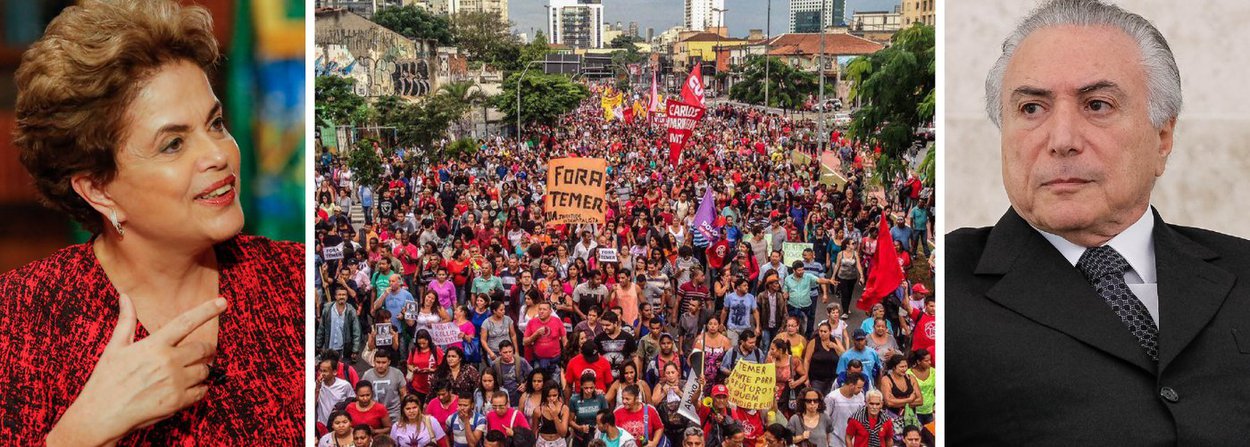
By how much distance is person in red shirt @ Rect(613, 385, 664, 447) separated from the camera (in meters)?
4.43

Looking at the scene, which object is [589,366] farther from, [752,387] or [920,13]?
[920,13]

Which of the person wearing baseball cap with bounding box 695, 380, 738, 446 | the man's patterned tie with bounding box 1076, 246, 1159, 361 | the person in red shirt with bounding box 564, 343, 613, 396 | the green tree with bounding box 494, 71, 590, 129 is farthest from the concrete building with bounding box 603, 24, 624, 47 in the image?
the man's patterned tie with bounding box 1076, 246, 1159, 361

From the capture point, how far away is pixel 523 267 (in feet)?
15.9

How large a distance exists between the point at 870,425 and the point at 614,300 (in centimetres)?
132

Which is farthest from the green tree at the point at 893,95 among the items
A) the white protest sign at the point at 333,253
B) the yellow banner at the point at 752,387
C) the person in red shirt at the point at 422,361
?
the white protest sign at the point at 333,253

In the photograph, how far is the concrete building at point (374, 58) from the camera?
416 cm

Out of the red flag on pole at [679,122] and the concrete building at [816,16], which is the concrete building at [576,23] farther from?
the concrete building at [816,16]

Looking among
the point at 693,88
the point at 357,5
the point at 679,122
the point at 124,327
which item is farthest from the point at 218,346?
the point at 693,88

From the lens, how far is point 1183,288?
3318 millimetres

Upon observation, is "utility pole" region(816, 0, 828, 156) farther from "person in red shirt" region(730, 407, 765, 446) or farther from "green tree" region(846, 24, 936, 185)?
"person in red shirt" region(730, 407, 765, 446)

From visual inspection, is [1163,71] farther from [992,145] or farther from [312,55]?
[312,55]

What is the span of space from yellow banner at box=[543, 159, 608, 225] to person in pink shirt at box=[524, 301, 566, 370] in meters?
0.51

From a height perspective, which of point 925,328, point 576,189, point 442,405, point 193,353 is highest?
point 576,189

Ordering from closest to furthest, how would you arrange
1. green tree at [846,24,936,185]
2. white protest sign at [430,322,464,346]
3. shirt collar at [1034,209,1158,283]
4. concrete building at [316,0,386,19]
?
shirt collar at [1034,209,1158,283], concrete building at [316,0,386,19], white protest sign at [430,322,464,346], green tree at [846,24,936,185]
